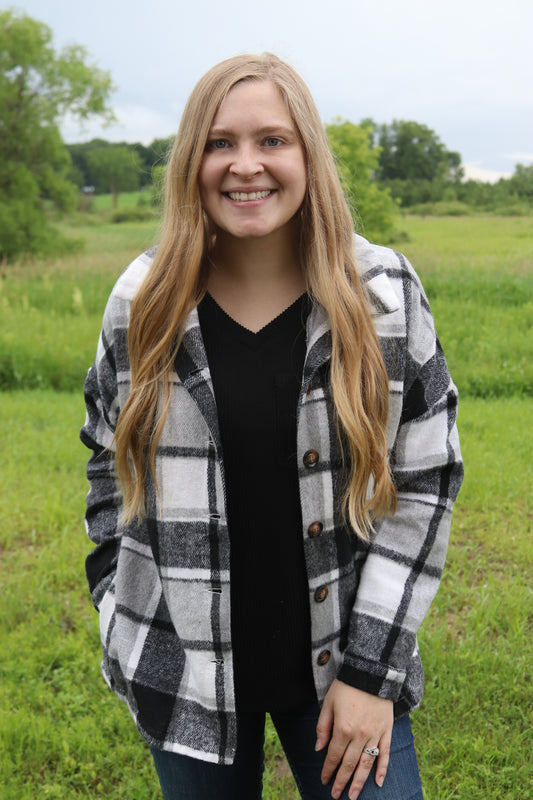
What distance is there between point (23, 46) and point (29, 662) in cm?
2738

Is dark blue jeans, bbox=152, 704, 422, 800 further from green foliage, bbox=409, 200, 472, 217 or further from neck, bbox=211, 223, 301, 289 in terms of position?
green foliage, bbox=409, 200, 472, 217

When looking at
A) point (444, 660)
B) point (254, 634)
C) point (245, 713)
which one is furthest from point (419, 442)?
point (444, 660)

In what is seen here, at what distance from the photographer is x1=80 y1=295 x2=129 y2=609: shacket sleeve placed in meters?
1.64

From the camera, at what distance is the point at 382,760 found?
147 centimetres

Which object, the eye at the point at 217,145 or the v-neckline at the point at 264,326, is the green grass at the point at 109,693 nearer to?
the v-neckline at the point at 264,326

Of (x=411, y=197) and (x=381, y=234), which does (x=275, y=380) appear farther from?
(x=411, y=197)

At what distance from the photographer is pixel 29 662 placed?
321 cm

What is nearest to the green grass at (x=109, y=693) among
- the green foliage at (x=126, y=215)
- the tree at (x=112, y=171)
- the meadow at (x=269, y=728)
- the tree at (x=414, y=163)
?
the meadow at (x=269, y=728)

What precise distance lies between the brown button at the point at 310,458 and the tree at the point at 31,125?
2665cm

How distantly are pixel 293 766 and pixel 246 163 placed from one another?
4.32 feet

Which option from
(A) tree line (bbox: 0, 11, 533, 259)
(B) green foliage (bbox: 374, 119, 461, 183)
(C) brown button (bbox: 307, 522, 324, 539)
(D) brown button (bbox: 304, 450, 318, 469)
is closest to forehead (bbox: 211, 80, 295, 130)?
(D) brown button (bbox: 304, 450, 318, 469)

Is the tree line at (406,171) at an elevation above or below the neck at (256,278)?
above

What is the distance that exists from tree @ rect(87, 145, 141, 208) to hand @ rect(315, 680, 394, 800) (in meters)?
61.8

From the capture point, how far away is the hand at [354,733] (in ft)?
4.77
